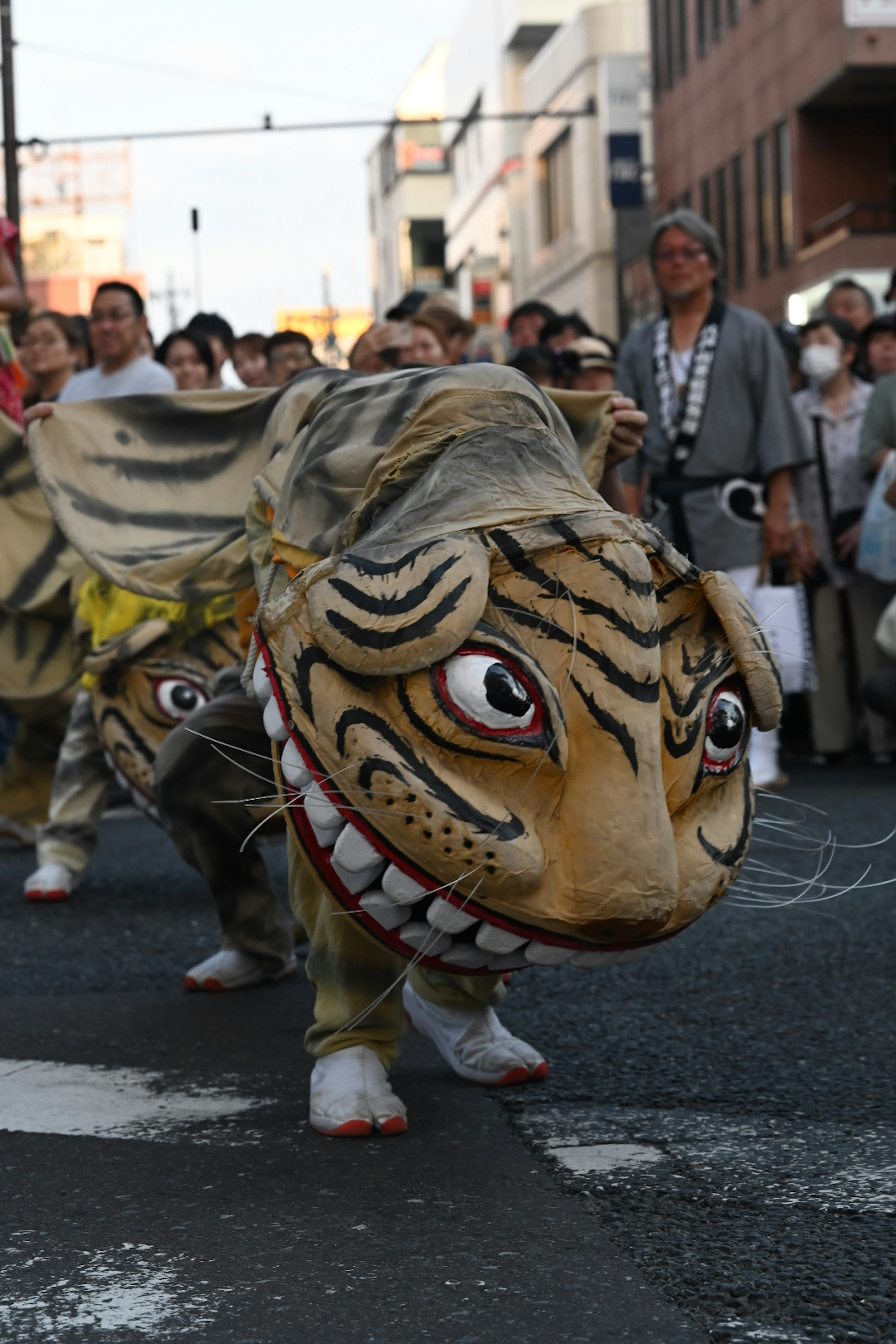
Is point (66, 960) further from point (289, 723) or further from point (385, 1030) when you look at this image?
point (289, 723)

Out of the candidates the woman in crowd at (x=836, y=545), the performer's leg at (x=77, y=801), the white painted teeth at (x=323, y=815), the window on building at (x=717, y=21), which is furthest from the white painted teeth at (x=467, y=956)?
the window on building at (x=717, y=21)

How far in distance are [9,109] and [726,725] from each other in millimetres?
16405

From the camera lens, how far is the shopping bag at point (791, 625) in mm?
7449

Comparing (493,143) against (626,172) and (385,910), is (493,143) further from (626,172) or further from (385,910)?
(385,910)

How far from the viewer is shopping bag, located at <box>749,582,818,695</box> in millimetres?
7449

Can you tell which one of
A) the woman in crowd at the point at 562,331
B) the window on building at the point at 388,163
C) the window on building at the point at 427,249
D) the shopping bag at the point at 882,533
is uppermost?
the window on building at the point at 388,163

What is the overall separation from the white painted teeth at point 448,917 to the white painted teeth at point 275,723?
0.36 meters

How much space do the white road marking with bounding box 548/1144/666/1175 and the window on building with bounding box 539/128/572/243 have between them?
4295 cm

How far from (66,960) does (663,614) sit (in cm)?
267

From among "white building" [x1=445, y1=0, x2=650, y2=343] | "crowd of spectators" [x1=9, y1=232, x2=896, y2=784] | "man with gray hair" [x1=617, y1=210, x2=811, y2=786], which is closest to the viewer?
"crowd of spectators" [x1=9, y1=232, x2=896, y2=784]

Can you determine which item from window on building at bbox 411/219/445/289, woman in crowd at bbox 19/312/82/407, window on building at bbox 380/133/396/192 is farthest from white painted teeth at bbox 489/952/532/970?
window on building at bbox 380/133/396/192

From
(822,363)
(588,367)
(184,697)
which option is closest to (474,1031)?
(184,697)

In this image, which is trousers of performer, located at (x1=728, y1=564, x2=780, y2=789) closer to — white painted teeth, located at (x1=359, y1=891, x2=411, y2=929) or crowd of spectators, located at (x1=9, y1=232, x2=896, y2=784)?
crowd of spectators, located at (x1=9, y1=232, x2=896, y2=784)

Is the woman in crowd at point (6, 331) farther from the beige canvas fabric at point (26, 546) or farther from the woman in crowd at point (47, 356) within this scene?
the woman in crowd at point (47, 356)
